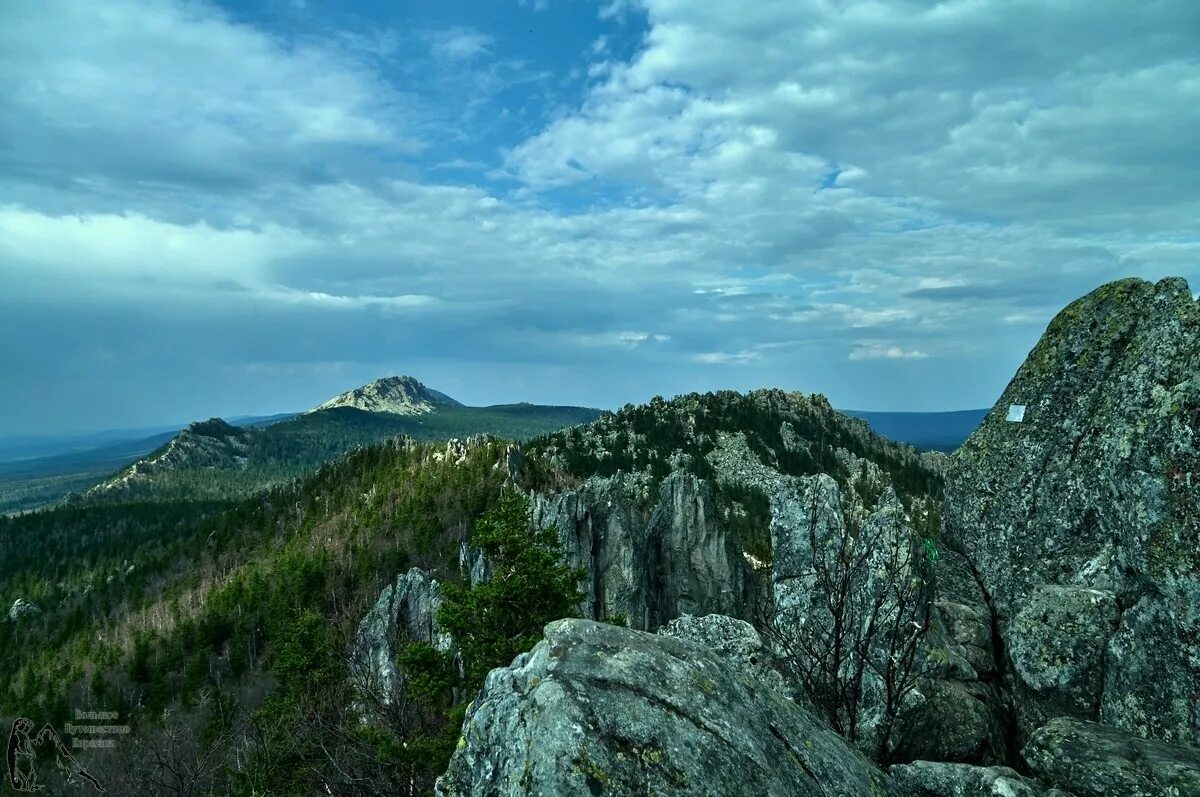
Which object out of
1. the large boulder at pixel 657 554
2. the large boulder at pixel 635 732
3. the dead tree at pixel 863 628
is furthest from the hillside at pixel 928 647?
the large boulder at pixel 657 554

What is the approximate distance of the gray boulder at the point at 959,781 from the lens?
1003cm

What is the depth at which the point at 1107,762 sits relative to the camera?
9.84 meters

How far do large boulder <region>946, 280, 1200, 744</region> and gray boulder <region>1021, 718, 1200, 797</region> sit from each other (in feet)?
7.98

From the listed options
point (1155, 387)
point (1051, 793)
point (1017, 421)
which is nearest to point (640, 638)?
point (1051, 793)

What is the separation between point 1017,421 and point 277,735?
47745 mm

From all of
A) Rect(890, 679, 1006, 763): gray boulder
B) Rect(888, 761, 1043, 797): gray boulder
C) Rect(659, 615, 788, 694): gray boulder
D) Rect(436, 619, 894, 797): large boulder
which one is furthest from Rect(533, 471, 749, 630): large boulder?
Rect(436, 619, 894, 797): large boulder

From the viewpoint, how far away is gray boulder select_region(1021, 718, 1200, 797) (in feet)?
30.4

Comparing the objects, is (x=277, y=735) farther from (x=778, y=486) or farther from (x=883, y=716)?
(x=883, y=716)

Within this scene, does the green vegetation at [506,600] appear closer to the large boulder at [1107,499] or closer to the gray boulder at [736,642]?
the gray boulder at [736,642]

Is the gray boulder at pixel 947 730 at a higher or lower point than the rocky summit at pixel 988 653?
lower

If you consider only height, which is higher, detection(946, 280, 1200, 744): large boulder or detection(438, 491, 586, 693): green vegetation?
detection(946, 280, 1200, 744): large boulder

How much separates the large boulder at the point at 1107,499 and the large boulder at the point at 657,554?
82.0 m

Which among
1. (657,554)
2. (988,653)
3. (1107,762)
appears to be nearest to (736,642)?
(988,653)

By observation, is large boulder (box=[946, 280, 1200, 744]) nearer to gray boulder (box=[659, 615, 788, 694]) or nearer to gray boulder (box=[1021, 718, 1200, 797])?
gray boulder (box=[1021, 718, 1200, 797])
